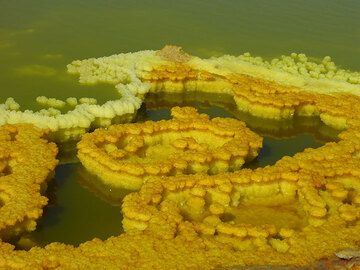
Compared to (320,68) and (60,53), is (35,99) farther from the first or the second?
(320,68)

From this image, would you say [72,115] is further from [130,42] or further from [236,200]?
[130,42]

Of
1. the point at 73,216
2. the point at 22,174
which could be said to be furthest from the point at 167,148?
the point at 22,174

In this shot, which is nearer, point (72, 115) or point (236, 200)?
point (236, 200)

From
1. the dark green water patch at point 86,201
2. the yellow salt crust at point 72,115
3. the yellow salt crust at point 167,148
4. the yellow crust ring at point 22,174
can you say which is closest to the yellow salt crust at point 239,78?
the dark green water patch at point 86,201

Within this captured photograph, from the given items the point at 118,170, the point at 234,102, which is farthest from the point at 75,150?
the point at 234,102

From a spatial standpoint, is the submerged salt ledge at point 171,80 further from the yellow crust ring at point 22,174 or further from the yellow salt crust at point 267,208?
the yellow salt crust at point 267,208

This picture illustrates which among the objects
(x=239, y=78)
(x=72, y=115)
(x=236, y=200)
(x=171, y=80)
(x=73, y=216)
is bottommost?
(x=73, y=216)
